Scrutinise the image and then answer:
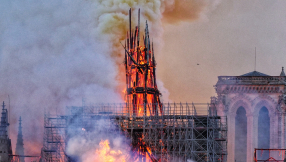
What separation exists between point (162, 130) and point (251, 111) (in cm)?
1658

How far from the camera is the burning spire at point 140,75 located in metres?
75.4

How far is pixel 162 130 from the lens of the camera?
6875 centimetres

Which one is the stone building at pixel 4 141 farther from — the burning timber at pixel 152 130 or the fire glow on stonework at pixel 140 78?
the fire glow on stonework at pixel 140 78

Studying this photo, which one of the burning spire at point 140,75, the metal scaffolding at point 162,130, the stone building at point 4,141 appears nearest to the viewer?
the metal scaffolding at point 162,130

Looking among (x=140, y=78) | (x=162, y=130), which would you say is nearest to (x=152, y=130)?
(x=162, y=130)

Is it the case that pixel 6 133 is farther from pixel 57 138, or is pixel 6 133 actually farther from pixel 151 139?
pixel 151 139

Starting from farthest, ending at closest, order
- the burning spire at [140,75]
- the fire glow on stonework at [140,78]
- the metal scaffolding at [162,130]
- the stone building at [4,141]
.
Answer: the stone building at [4,141] → the burning spire at [140,75] → the fire glow on stonework at [140,78] → the metal scaffolding at [162,130]

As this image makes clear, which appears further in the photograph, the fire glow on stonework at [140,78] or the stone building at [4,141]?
the stone building at [4,141]

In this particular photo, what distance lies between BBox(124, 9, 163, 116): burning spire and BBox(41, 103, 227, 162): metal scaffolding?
435cm

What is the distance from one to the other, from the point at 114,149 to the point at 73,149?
171 inches

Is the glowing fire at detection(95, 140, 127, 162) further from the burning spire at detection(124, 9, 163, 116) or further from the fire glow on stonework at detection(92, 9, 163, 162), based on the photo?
the burning spire at detection(124, 9, 163, 116)

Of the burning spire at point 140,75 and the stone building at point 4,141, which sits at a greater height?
the burning spire at point 140,75

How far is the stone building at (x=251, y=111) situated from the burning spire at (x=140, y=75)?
9520 mm

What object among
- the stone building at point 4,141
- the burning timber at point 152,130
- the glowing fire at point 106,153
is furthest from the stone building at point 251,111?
the stone building at point 4,141
